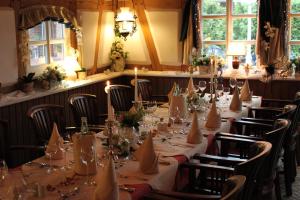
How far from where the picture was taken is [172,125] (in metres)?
3.98

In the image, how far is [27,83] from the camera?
520 cm

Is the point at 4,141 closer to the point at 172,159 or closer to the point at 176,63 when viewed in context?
the point at 172,159

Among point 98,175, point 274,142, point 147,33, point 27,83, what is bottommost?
point 98,175

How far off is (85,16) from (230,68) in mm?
2382

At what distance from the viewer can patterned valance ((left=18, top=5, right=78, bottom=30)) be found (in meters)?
5.30

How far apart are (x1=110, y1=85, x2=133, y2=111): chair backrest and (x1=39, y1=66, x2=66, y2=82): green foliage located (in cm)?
80

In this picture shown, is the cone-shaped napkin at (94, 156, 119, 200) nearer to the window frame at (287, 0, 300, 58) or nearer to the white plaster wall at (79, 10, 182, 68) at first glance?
the white plaster wall at (79, 10, 182, 68)

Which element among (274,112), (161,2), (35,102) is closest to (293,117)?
(274,112)

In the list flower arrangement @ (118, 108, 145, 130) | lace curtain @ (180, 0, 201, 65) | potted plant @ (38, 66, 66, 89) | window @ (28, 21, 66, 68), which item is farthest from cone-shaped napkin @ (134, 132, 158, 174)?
lace curtain @ (180, 0, 201, 65)

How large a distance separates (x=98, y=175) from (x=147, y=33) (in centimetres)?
498

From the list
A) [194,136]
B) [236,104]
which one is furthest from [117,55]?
[194,136]

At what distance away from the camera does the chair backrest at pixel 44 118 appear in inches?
148

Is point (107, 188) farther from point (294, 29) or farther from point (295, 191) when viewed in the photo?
point (294, 29)

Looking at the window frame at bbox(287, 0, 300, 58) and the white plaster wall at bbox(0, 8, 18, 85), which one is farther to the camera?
the window frame at bbox(287, 0, 300, 58)
